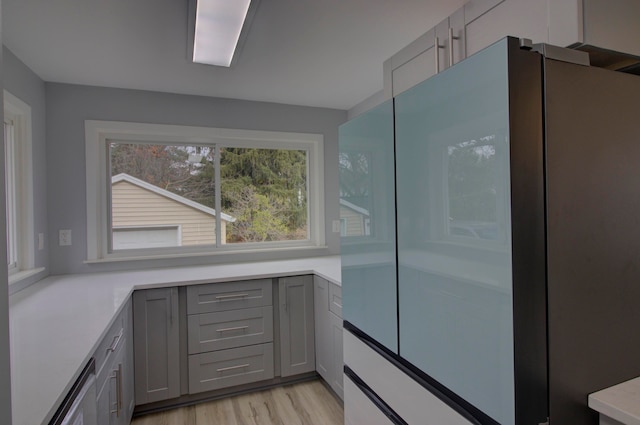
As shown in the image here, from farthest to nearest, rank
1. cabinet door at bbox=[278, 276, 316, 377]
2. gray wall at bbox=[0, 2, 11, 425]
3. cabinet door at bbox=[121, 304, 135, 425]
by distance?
cabinet door at bbox=[278, 276, 316, 377] < cabinet door at bbox=[121, 304, 135, 425] < gray wall at bbox=[0, 2, 11, 425]

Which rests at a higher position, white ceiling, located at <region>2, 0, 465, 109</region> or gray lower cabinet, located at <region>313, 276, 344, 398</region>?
white ceiling, located at <region>2, 0, 465, 109</region>

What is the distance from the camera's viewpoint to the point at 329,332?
2355 millimetres

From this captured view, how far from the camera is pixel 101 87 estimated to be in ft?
8.59

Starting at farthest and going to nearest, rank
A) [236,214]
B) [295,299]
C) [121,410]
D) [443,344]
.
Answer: [236,214] → [295,299] → [121,410] → [443,344]

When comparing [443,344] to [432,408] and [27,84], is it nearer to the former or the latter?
[432,408]

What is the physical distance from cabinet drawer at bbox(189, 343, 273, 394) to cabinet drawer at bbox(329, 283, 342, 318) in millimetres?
565

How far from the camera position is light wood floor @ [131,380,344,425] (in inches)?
84.7

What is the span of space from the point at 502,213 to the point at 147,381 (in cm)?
228

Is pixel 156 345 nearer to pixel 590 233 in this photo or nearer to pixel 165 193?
pixel 165 193

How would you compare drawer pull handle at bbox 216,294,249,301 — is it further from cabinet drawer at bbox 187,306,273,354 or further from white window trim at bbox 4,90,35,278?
white window trim at bbox 4,90,35,278

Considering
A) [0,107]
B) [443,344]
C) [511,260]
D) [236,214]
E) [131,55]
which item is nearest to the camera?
[0,107]

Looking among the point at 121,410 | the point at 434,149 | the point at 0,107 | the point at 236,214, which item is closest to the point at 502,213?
the point at 434,149

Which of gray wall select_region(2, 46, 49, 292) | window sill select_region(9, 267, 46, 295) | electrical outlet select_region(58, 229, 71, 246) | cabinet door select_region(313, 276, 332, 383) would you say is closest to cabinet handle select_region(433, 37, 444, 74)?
cabinet door select_region(313, 276, 332, 383)

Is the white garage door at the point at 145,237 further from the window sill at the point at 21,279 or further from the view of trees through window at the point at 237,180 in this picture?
the window sill at the point at 21,279
